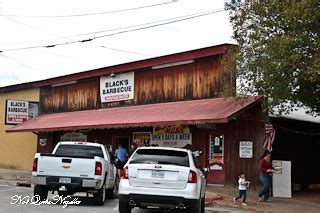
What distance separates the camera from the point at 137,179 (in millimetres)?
11008

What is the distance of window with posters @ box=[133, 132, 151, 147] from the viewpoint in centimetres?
2442

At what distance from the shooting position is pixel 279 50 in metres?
12.9

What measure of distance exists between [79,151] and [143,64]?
10.4 m

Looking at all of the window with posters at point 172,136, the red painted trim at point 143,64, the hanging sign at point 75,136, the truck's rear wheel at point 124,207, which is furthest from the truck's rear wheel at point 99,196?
the hanging sign at point 75,136

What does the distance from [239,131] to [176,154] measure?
9070 mm

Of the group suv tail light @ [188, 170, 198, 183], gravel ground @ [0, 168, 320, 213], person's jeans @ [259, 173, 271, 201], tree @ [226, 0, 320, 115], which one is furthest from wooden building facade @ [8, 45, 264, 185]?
suv tail light @ [188, 170, 198, 183]

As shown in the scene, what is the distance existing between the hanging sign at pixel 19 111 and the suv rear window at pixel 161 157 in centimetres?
2127

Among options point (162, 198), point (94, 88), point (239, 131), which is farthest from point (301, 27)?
point (94, 88)

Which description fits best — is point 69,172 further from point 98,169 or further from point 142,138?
point 142,138

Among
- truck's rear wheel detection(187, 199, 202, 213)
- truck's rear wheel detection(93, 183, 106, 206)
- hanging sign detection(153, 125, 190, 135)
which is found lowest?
truck's rear wheel detection(93, 183, 106, 206)

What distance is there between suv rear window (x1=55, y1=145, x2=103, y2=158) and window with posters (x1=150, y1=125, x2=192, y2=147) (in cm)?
773

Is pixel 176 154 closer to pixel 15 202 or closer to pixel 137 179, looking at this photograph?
pixel 137 179

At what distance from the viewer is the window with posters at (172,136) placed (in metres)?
22.5

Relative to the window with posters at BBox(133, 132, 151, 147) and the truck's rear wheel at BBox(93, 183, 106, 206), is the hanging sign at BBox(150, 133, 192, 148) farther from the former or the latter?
the truck's rear wheel at BBox(93, 183, 106, 206)
